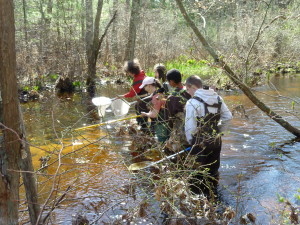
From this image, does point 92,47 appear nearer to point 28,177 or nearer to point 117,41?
point 117,41

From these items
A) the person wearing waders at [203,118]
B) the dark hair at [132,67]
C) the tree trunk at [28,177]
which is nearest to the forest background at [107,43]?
the dark hair at [132,67]

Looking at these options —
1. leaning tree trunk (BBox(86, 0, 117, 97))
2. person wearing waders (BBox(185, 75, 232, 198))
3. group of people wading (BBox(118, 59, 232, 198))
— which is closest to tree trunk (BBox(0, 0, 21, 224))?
group of people wading (BBox(118, 59, 232, 198))

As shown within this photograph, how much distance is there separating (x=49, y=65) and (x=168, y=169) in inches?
494

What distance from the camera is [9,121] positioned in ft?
→ 7.25

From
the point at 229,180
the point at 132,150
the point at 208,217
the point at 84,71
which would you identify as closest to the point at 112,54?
the point at 84,71

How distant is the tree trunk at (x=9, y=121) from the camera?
6.77 feet

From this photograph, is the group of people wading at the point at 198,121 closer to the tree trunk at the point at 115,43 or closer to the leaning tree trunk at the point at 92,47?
the leaning tree trunk at the point at 92,47

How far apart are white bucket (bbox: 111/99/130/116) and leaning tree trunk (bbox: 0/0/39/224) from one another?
5619mm

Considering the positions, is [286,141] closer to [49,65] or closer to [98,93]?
[98,93]

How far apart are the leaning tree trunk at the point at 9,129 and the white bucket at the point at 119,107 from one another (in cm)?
562

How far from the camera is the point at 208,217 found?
3.93 metres

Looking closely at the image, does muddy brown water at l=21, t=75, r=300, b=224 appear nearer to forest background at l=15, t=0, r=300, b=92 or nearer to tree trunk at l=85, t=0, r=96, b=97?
forest background at l=15, t=0, r=300, b=92

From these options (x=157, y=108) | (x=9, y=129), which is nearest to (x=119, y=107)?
(x=157, y=108)

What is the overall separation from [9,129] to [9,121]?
123 millimetres
